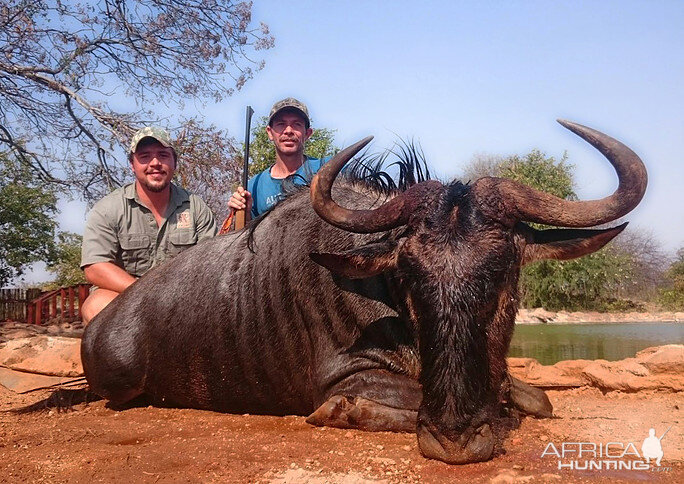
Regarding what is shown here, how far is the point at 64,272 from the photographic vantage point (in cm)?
4119

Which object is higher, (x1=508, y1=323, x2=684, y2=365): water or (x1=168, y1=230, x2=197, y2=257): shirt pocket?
(x1=168, y1=230, x2=197, y2=257): shirt pocket

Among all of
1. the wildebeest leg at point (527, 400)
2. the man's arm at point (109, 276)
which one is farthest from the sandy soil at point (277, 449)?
the man's arm at point (109, 276)

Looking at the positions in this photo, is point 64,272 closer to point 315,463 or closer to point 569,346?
point 569,346

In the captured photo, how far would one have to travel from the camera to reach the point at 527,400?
4.75 m

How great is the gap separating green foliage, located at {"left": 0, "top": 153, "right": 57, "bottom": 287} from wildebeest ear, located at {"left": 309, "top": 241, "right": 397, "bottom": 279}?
28.4m

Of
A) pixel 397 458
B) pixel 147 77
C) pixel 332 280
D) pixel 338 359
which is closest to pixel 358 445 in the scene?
pixel 397 458

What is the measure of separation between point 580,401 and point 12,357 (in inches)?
241

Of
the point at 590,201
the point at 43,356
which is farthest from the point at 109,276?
the point at 590,201

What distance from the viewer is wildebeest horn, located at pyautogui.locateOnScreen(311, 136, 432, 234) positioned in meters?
3.94

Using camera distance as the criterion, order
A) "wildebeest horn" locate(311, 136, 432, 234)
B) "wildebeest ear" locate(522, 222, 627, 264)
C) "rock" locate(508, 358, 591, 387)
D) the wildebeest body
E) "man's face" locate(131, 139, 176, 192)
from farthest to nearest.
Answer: "man's face" locate(131, 139, 176, 192)
"rock" locate(508, 358, 591, 387)
the wildebeest body
"wildebeest ear" locate(522, 222, 627, 264)
"wildebeest horn" locate(311, 136, 432, 234)

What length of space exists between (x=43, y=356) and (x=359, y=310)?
14.9ft

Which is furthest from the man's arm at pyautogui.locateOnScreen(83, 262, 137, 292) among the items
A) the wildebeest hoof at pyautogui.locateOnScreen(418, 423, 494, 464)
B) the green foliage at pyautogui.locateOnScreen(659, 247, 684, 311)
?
the green foliage at pyautogui.locateOnScreen(659, 247, 684, 311)

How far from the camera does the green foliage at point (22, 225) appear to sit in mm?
29156

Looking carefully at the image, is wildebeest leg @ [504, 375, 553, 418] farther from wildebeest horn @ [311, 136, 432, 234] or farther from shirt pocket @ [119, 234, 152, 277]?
shirt pocket @ [119, 234, 152, 277]
